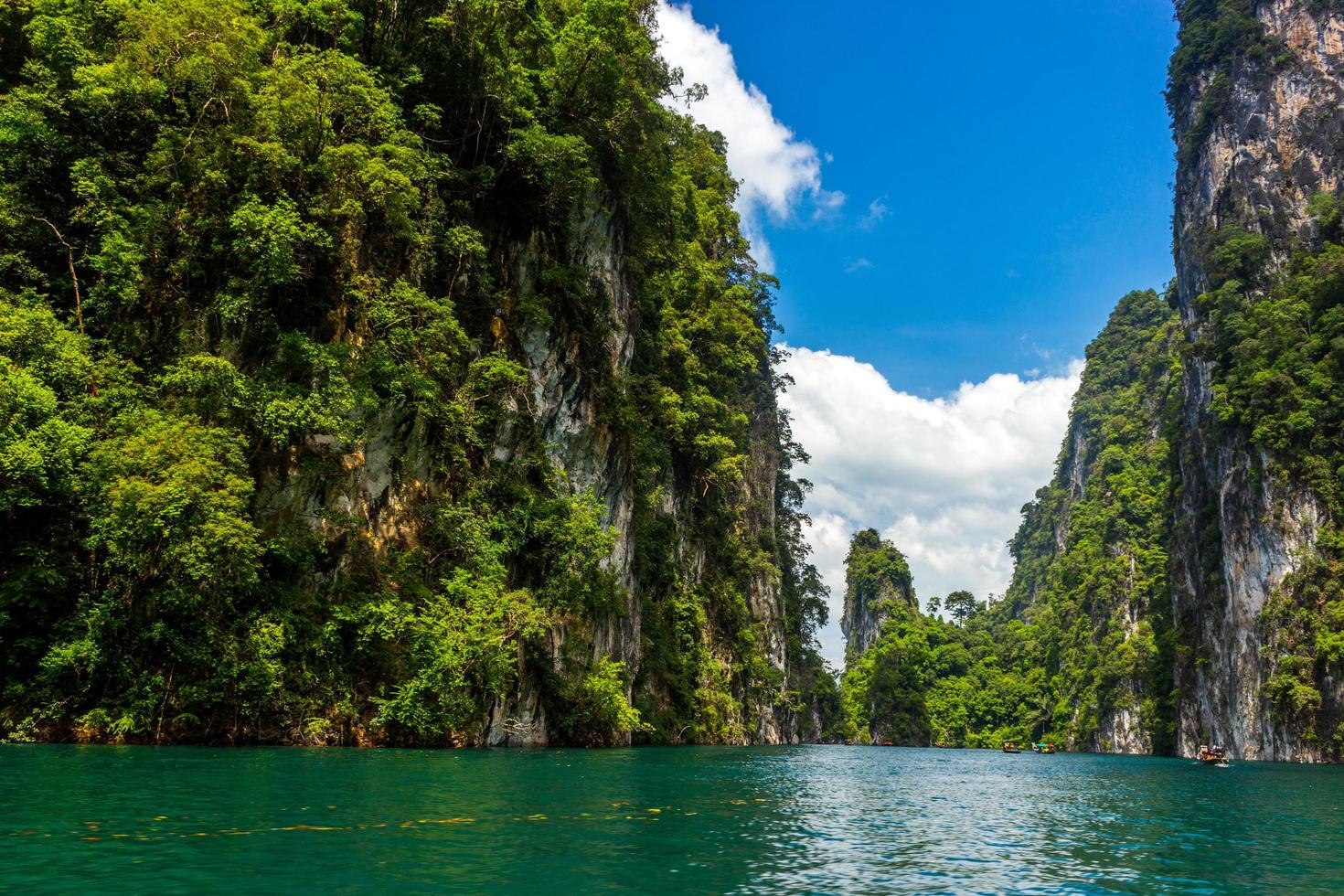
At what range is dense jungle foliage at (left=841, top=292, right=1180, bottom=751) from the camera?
251 ft

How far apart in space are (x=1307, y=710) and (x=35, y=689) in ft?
171

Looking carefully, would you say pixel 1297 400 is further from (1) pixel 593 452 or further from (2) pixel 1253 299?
(1) pixel 593 452

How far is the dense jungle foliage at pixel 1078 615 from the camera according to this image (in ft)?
251

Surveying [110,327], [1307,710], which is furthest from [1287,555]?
[110,327]

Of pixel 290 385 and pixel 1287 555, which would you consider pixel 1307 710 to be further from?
pixel 290 385

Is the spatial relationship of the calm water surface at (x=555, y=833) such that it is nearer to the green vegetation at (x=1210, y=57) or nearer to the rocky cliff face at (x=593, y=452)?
the rocky cliff face at (x=593, y=452)

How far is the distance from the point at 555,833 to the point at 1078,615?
92319 millimetres

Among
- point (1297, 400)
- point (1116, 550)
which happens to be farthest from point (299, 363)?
point (1116, 550)

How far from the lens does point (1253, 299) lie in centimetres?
5534

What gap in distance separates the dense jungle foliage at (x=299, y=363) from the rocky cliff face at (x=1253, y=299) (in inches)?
1509

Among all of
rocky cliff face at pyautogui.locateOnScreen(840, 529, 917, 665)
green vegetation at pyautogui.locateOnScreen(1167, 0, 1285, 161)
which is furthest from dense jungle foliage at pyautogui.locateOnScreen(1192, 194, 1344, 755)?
rocky cliff face at pyautogui.locateOnScreen(840, 529, 917, 665)

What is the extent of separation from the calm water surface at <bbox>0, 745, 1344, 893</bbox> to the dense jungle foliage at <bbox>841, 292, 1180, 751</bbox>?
5781 cm

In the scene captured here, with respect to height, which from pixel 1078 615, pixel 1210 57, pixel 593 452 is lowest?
pixel 1078 615

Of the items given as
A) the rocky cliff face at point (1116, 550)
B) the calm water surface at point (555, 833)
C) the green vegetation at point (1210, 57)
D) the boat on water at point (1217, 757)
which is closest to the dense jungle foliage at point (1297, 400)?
the boat on water at point (1217, 757)
